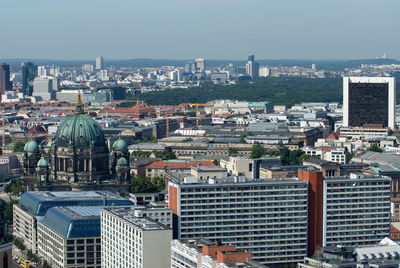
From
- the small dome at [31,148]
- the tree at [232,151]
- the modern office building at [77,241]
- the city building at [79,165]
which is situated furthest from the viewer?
the tree at [232,151]

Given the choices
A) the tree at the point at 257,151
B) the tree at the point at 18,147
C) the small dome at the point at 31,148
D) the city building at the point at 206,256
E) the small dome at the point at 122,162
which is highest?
the small dome at the point at 31,148

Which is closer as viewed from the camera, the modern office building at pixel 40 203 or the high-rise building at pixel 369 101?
the modern office building at pixel 40 203

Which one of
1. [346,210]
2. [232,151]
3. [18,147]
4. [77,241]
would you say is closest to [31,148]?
[77,241]

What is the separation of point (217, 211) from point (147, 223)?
8.82m

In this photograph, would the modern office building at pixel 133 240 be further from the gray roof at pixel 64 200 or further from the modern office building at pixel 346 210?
the gray roof at pixel 64 200

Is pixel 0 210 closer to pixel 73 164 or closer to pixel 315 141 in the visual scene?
pixel 73 164

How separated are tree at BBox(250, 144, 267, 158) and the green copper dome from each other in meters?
35.2

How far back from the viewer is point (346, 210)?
7875 cm

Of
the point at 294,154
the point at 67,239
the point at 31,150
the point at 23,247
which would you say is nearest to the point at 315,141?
the point at 294,154

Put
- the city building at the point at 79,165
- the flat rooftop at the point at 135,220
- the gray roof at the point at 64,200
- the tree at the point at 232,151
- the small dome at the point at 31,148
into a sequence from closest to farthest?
the flat rooftop at the point at 135,220
the gray roof at the point at 64,200
the city building at the point at 79,165
the small dome at the point at 31,148
the tree at the point at 232,151

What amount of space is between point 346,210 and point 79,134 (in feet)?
102

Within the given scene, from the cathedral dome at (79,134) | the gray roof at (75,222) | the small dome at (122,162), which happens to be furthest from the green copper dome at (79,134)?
the gray roof at (75,222)

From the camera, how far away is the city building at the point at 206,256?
59531 mm

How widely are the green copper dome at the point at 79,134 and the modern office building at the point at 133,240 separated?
28.7 metres
